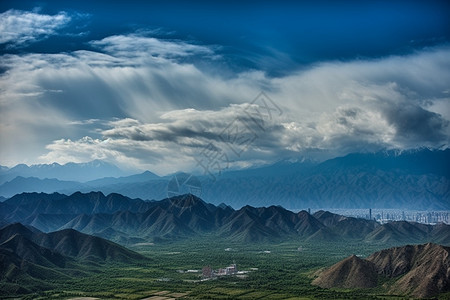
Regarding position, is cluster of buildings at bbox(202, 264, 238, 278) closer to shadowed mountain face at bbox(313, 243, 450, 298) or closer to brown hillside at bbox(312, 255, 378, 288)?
brown hillside at bbox(312, 255, 378, 288)

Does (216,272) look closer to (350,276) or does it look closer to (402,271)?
(350,276)

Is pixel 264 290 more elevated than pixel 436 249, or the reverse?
pixel 436 249

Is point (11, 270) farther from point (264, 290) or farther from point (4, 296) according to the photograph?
point (264, 290)

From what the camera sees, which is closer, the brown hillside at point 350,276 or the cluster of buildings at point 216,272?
the brown hillside at point 350,276

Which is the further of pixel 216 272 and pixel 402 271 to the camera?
pixel 216 272

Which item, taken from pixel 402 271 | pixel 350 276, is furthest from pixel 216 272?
pixel 402 271

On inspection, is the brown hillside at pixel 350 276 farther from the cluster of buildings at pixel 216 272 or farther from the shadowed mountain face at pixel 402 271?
the cluster of buildings at pixel 216 272

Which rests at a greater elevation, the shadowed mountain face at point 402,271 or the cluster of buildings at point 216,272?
the shadowed mountain face at point 402,271

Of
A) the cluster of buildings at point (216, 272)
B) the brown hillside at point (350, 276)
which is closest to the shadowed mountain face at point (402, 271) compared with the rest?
the brown hillside at point (350, 276)

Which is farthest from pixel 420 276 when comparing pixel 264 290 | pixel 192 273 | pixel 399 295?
pixel 192 273
